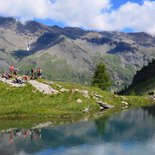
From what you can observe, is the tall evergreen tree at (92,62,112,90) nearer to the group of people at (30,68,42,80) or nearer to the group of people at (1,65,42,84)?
the group of people at (30,68,42,80)

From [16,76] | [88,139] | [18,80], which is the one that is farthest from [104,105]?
[88,139]

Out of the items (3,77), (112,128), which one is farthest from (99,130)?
(3,77)

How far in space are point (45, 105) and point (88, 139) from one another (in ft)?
97.0

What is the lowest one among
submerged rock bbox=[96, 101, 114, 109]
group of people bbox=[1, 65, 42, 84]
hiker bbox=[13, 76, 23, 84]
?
submerged rock bbox=[96, 101, 114, 109]

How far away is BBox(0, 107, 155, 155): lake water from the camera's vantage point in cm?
6519

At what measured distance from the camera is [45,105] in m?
103

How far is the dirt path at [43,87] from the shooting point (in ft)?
362

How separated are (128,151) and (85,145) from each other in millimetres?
9745

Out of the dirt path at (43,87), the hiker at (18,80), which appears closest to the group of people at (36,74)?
the dirt path at (43,87)

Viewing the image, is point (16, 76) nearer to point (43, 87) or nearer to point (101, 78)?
point (43, 87)

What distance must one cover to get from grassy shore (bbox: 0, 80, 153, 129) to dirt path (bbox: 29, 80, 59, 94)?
1.59m

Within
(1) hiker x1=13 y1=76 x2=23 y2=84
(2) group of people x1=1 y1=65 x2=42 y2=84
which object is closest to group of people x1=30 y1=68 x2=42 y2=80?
(2) group of people x1=1 y1=65 x2=42 y2=84

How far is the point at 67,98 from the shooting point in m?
109

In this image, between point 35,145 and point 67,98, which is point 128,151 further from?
point 67,98
